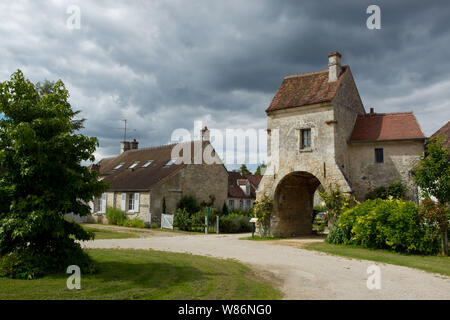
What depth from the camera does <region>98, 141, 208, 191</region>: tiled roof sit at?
82.0 ft

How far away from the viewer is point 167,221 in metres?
22.8

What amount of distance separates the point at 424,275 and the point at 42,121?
9.89 m

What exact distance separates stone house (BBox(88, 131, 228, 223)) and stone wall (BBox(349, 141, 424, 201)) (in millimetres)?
12309

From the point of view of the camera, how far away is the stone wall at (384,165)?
1644 centimetres

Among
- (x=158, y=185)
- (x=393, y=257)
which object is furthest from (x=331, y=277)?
(x=158, y=185)

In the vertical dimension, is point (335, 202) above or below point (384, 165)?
below

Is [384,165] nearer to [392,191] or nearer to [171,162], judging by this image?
[392,191]

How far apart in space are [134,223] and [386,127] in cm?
1697

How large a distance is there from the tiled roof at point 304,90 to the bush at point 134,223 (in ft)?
38.3

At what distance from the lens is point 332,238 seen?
49.6 ft

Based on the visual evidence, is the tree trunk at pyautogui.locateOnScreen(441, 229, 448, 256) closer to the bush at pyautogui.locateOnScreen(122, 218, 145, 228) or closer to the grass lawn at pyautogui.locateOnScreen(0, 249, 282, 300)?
the grass lawn at pyautogui.locateOnScreen(0, 249, 282, 300)

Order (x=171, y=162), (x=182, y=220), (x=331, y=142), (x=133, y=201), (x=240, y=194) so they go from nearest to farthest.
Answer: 1. (x=331, y=142)
2. (x=182, y=220)
3. (x=133, y=201)
4. (x=171, y=162)
5. (x=240, y=194)

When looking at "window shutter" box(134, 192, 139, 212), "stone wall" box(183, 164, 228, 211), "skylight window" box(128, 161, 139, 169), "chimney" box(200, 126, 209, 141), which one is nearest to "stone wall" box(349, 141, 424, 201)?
"stone wall" box(183, 164, 228, 211)

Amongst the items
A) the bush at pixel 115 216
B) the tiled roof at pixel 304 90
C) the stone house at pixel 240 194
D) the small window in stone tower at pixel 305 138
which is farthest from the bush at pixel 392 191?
the bush at pixel 115 216
